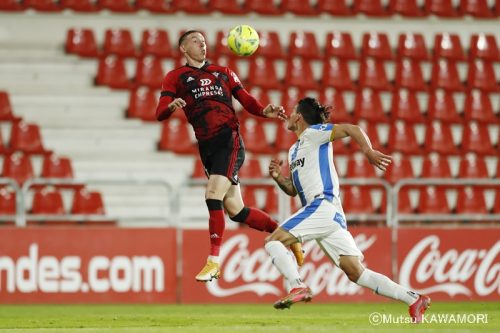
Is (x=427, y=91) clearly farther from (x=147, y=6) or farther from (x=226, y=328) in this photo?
(x=226, y=328)

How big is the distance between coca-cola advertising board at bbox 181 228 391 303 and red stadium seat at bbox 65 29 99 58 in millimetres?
4646

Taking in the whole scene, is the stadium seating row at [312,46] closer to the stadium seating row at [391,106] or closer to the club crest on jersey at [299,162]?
the stadium seating row at [391,106]

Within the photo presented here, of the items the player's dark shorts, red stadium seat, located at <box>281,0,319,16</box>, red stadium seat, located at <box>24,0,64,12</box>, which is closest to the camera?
the player's dark shorts

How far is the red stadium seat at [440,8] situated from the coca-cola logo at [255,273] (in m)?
6.62

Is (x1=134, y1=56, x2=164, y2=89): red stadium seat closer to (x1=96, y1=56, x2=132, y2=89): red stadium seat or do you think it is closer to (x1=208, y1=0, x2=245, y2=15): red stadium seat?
(x1=96, y1=56, x2=132, y2=89): red stadium seat

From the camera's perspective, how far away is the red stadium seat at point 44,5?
15750mm

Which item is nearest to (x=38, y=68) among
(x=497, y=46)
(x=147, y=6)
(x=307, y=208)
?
(x=147, y=6)

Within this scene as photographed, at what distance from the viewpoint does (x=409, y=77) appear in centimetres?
1609

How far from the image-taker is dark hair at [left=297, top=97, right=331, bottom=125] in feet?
26.7

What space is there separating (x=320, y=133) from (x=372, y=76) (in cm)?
815

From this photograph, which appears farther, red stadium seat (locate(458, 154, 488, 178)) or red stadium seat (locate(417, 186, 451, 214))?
red stadium seat (locate(458, 154, 488, 178))

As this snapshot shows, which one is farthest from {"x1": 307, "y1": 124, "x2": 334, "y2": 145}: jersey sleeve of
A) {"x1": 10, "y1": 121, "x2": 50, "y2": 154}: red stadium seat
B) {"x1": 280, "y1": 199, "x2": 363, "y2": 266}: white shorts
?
{"x1": 10, "y1": 121, "x2": 50, "y2": 154}: red stadium seat

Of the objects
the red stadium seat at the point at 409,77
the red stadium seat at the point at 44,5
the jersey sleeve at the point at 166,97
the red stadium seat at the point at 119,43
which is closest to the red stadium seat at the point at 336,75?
the red stadium seat at the point at 409,77

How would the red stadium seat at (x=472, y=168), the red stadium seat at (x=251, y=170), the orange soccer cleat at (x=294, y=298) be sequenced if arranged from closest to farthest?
the orange soccer cleat at (x=294, y=298), the red stadium seat at (x=251, y=170), the red stadium seat at (x=472, y=168)
